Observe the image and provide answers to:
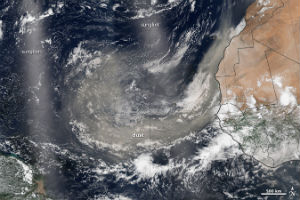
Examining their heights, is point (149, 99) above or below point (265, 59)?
below

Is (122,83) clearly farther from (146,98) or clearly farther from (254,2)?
(254,2)

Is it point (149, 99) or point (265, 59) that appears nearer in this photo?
point (265, 59)

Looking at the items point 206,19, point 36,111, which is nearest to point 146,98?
point 206,19
